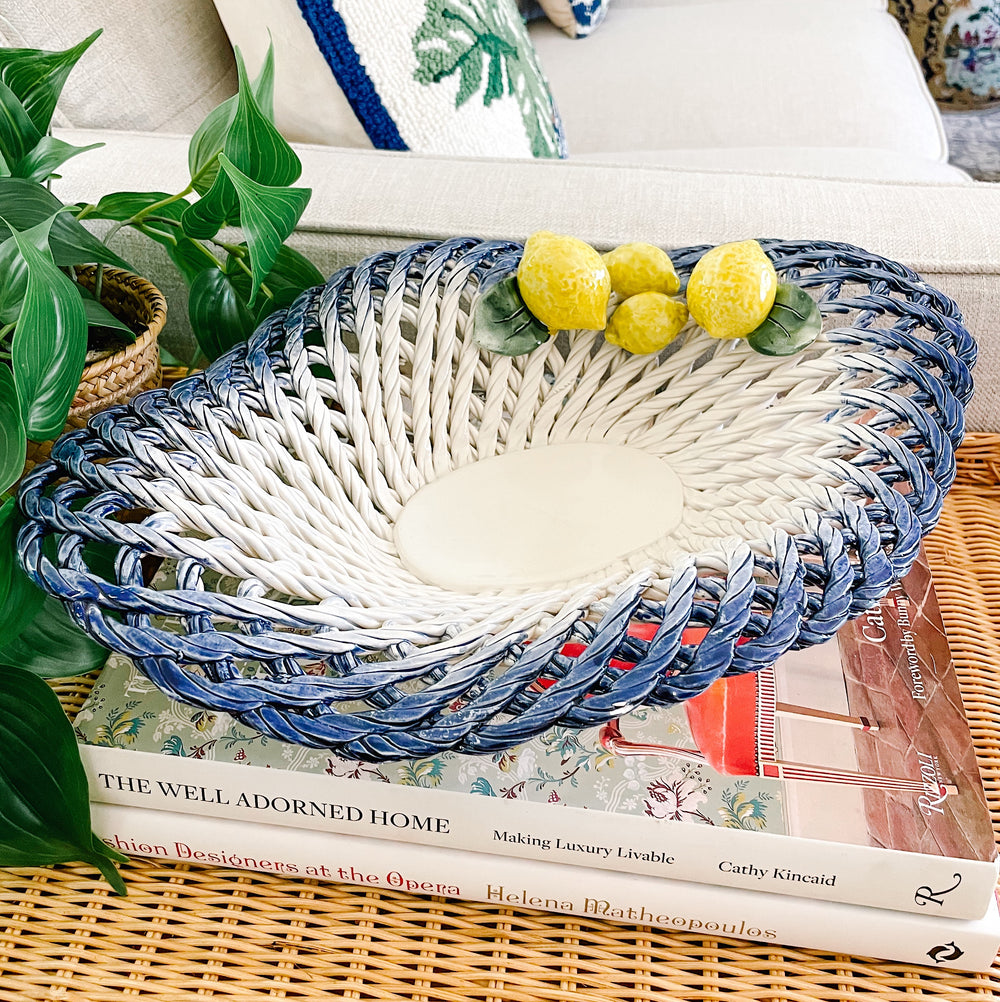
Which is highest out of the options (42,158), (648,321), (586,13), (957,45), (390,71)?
(42,158)

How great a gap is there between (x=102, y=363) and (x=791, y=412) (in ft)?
1.42

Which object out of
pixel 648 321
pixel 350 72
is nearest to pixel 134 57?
pixel 350 72

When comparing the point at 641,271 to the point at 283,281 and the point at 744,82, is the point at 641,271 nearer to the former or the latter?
the point at 283,281

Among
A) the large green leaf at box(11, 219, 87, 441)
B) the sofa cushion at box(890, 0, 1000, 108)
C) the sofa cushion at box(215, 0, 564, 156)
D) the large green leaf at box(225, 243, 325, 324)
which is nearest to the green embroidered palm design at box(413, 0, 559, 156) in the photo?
the sofa cushion at box(215, 0, 564, 156)

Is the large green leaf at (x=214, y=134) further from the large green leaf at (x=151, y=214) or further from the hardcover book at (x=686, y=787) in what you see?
the hardcover book at (x=686, y=787)

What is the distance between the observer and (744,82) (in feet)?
4.20

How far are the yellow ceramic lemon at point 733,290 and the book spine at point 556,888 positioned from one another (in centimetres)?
33

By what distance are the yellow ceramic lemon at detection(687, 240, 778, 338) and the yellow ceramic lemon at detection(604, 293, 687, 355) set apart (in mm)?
17

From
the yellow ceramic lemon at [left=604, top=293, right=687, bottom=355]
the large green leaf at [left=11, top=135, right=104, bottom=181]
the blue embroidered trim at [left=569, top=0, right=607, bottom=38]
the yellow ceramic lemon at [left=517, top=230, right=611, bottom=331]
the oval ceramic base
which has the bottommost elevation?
the blue embroidered trim at [left=569, top=0, right=607, bottom=38]

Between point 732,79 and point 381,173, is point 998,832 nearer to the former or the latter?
point 381,173

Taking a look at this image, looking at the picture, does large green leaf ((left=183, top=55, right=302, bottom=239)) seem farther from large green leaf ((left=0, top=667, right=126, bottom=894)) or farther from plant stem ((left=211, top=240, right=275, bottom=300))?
large green leaf ((left=0, top=667, right=126, bottom=894))

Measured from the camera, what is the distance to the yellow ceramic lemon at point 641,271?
599 mm

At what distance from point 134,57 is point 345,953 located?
86cm

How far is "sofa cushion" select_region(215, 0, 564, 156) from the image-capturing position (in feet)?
2.59
